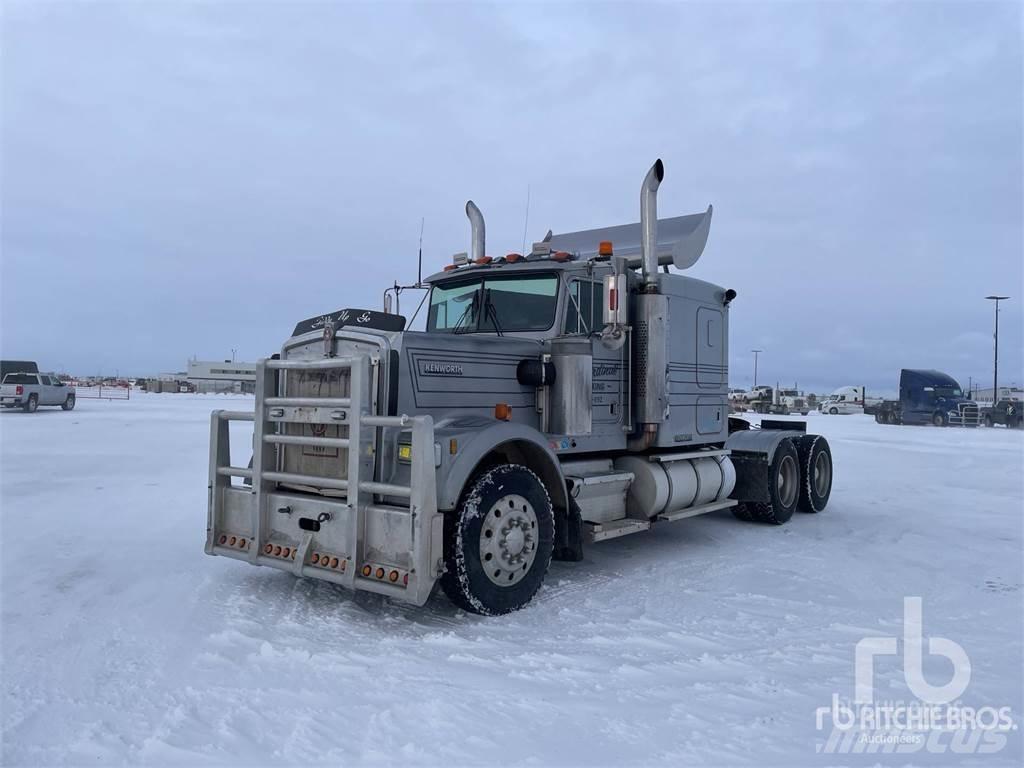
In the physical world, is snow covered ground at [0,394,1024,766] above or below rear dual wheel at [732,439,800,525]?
below

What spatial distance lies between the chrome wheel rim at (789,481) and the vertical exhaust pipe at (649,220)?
3883 mm

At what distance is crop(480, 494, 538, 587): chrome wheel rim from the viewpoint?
511 cm

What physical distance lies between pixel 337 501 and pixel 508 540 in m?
1.28

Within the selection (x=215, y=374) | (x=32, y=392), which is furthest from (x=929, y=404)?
(x=215, y=374)

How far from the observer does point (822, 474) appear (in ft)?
33.7

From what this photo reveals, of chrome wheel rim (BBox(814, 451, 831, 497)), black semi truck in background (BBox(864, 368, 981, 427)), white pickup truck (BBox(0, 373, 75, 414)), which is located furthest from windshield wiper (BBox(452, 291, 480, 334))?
black semi truck in background (BBox(864, 368, 981, 427))

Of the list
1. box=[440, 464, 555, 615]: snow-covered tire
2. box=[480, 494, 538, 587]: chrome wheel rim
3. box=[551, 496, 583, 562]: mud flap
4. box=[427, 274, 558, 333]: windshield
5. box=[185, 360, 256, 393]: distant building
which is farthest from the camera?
box=[185, 360, 256, 393]: distant building

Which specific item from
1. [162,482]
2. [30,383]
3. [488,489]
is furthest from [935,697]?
[30,383]

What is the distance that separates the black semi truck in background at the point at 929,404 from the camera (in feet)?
117

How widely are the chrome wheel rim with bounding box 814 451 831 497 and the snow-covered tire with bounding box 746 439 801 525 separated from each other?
49cm

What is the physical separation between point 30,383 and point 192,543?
89.1ft

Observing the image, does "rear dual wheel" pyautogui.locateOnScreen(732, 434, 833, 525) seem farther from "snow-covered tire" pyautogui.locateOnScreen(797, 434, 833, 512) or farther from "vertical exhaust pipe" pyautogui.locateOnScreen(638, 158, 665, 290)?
"vertical exhaust pipe" pyautogui.locateOnScreen(638, 158, 665, 290)

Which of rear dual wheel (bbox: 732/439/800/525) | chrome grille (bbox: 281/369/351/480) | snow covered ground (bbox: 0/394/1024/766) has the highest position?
chrome grille (bbox: 281/369/351/480)

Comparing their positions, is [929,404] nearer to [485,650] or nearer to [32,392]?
[485,650]
